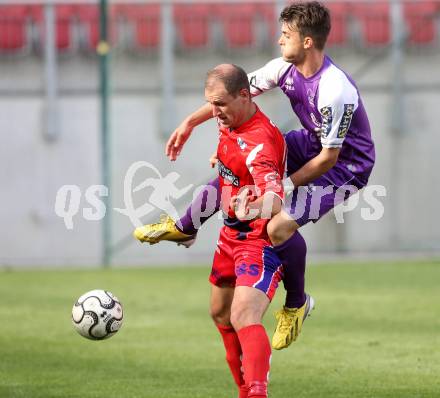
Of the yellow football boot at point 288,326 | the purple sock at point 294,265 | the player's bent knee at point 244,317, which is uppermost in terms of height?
the purple sock at point 294,265

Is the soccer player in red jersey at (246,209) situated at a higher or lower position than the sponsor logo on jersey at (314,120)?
lower

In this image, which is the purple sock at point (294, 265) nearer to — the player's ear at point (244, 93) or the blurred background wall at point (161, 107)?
the player's ear at point (244, 93)

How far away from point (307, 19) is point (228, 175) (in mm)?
902

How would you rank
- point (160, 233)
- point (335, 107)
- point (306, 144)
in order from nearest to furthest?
point (335, 107)
point (306, 144)
point (160, 233)

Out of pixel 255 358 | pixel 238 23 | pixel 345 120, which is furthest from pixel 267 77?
pixel 238 23

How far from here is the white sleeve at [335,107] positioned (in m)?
5.88

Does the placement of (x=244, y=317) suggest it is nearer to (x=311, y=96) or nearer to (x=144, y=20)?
(x=311, y=96)

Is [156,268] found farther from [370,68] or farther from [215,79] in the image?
[215,79]

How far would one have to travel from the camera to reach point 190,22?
47.5 ft

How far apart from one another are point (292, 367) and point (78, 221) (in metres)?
7.01

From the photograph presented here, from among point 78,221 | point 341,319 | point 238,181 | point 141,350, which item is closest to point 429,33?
point 78,221

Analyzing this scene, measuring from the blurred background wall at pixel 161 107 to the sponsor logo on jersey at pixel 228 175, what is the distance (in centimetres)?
818

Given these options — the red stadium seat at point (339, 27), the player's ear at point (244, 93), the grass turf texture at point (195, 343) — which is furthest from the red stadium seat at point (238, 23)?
the player's ear at point (244, 93)

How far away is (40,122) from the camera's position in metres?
14.3
